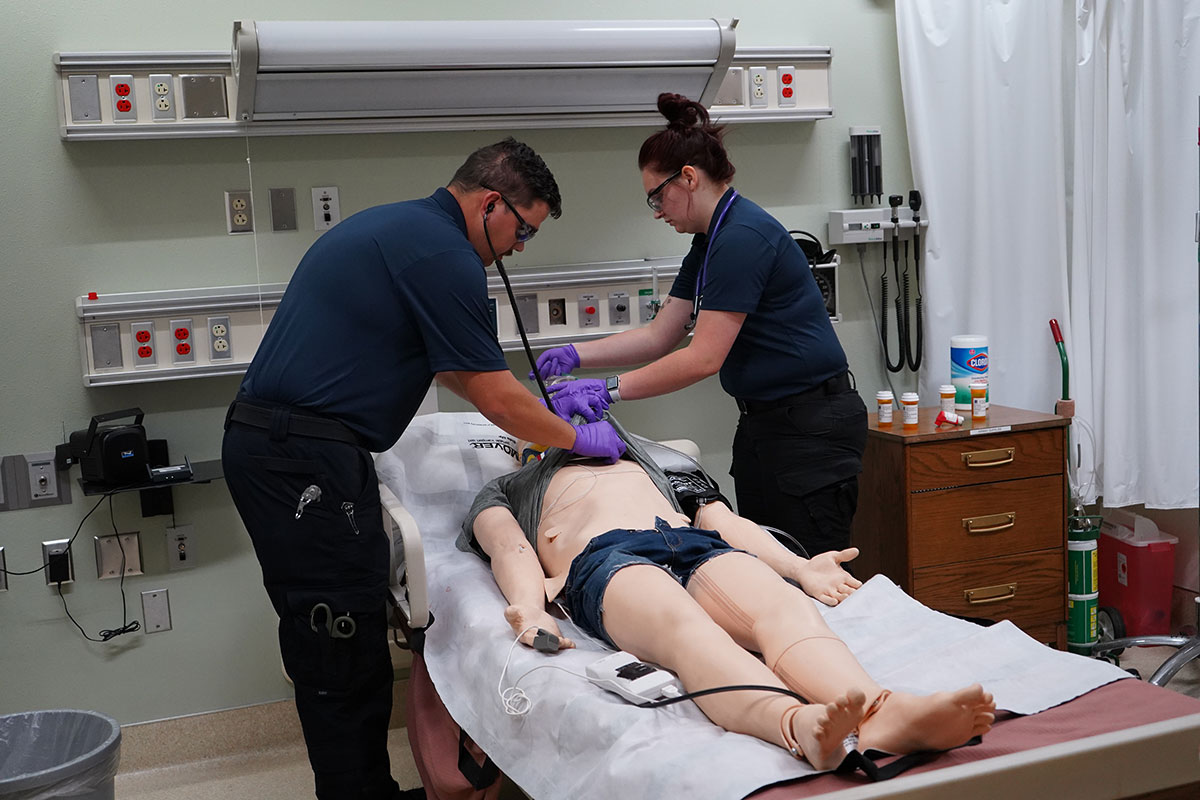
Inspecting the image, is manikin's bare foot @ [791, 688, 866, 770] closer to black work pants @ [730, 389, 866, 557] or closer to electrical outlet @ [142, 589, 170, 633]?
black work pants @ [730, 389, 866, 557]

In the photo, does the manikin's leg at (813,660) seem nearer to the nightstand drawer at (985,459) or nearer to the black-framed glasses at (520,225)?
the black-framed glasses at (520,225)

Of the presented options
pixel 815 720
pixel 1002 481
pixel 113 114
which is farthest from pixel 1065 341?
pixel 113 114

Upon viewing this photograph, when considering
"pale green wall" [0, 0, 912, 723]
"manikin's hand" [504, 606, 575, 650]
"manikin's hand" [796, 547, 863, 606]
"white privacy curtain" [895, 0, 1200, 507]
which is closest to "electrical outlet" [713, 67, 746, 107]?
"pale green wall" [0, 0, 912, 723]

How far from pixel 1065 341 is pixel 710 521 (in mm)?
1749

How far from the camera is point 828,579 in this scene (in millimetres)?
2264

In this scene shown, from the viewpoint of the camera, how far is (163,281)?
306 cm

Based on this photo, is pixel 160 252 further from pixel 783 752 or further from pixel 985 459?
pixel 985 459

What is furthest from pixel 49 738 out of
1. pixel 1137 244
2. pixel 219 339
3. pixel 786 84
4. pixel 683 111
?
pixel 1137 244

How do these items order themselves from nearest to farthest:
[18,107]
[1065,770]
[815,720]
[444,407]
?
[1065,770], [815,720], [18,107], [444,407]

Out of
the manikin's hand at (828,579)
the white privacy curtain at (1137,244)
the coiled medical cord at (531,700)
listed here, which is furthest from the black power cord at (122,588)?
the white privacy curtain at (1137,244)

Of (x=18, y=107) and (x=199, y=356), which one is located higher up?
(x=18, y=107)

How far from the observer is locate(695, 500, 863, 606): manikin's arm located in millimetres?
2238

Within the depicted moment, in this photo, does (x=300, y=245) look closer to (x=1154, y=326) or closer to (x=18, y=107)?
(x=18, y=107)

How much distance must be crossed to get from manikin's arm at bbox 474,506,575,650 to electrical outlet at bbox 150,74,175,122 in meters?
1.45
